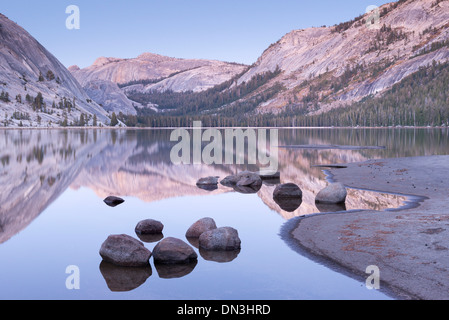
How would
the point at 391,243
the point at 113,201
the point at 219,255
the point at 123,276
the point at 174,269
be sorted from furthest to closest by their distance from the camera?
1. the point at 113,201
2. the point at 219,255
3. the point at 391,243
4. the point at 174,269
5. the point at 123,276

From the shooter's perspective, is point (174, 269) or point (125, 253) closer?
point (174, 269)

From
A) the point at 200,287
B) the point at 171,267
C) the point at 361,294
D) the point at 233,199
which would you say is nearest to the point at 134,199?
the point at 233,199

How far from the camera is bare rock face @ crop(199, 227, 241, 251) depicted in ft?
60.6

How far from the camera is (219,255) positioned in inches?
707

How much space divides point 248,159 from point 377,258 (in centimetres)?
4622

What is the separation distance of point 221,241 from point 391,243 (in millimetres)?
6956

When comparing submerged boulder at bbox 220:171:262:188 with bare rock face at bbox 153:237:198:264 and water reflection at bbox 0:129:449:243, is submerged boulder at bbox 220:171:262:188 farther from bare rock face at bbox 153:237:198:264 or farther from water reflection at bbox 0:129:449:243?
bare rock face at bbox 153:237:198:264

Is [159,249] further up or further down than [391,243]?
further down

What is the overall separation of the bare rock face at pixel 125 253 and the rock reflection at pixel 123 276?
8.3 inches

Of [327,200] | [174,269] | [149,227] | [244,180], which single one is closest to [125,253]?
[174,269]

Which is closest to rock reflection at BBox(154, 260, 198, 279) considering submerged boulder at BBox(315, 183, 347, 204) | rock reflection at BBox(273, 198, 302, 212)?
rock reflection at BBox(273, 198, 302, 212)

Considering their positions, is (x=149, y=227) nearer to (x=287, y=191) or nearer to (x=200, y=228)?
(x=200, y=228)

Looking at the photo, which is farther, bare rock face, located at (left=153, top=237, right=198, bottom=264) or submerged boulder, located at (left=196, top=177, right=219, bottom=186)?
submerged boulder, located at (left=196, top=177, right=219, bottom=186)

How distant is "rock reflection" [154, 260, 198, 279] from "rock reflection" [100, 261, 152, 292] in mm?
403
